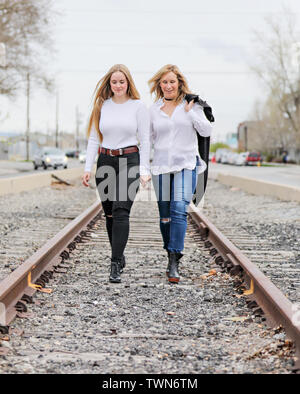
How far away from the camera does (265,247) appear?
7.47m

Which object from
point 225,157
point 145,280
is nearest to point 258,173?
point 145,280

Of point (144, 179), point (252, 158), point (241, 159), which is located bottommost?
point (241, 159)

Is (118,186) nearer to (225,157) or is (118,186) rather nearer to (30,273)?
(30,273)

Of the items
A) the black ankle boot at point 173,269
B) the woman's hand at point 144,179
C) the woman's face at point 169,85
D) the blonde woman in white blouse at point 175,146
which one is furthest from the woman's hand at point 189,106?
the black ankle boot at point 173,269

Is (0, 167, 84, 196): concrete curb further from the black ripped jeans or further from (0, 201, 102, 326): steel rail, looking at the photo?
the black ripped jeans

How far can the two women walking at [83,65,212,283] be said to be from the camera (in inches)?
193

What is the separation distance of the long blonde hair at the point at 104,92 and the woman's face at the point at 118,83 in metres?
0.04

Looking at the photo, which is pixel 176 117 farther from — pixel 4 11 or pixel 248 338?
pixel 4 11

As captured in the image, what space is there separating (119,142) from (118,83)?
0.50 metres

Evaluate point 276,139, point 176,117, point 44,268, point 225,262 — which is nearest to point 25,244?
point 44,268

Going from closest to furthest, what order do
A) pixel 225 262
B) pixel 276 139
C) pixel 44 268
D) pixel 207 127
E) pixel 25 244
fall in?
pixel 207 127
pixel 44 268
pixel 225 262
pixel 25 244
pixel 276 139

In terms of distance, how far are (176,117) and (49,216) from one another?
6608mm

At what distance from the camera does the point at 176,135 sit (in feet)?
16.3

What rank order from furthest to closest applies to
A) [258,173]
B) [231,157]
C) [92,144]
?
[231,157] → [258,173] → [92,144]
